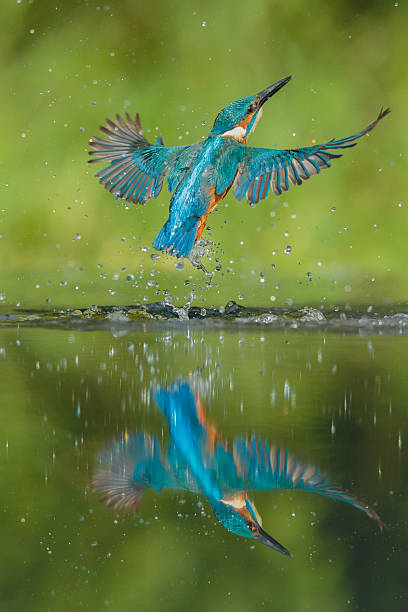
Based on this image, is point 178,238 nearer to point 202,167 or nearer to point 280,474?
point 202,167

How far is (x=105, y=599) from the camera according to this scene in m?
1.14

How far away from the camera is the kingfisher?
3541 mm

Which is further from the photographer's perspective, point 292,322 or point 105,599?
point 292,322

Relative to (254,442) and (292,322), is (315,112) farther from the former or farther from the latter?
(254,442)

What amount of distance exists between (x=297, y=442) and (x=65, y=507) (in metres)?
0.53

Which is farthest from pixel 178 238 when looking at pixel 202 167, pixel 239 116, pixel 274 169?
pixel 239 116

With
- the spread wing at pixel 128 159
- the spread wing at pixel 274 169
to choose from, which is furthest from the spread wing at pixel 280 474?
the spread wing at pixel 128 159

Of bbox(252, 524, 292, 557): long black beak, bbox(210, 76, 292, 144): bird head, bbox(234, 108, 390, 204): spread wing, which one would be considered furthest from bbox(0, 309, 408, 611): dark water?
bbox(210, 76, 292, 144): bird head

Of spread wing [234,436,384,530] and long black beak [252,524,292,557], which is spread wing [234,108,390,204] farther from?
long black beak [252,524,292,557]

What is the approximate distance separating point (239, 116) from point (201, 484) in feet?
8.65

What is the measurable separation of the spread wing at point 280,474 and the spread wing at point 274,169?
1.83 m

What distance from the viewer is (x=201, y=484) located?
1516 millimetres

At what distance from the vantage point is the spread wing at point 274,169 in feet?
11.1

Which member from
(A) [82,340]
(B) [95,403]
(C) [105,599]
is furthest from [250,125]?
(C) [105,599]
